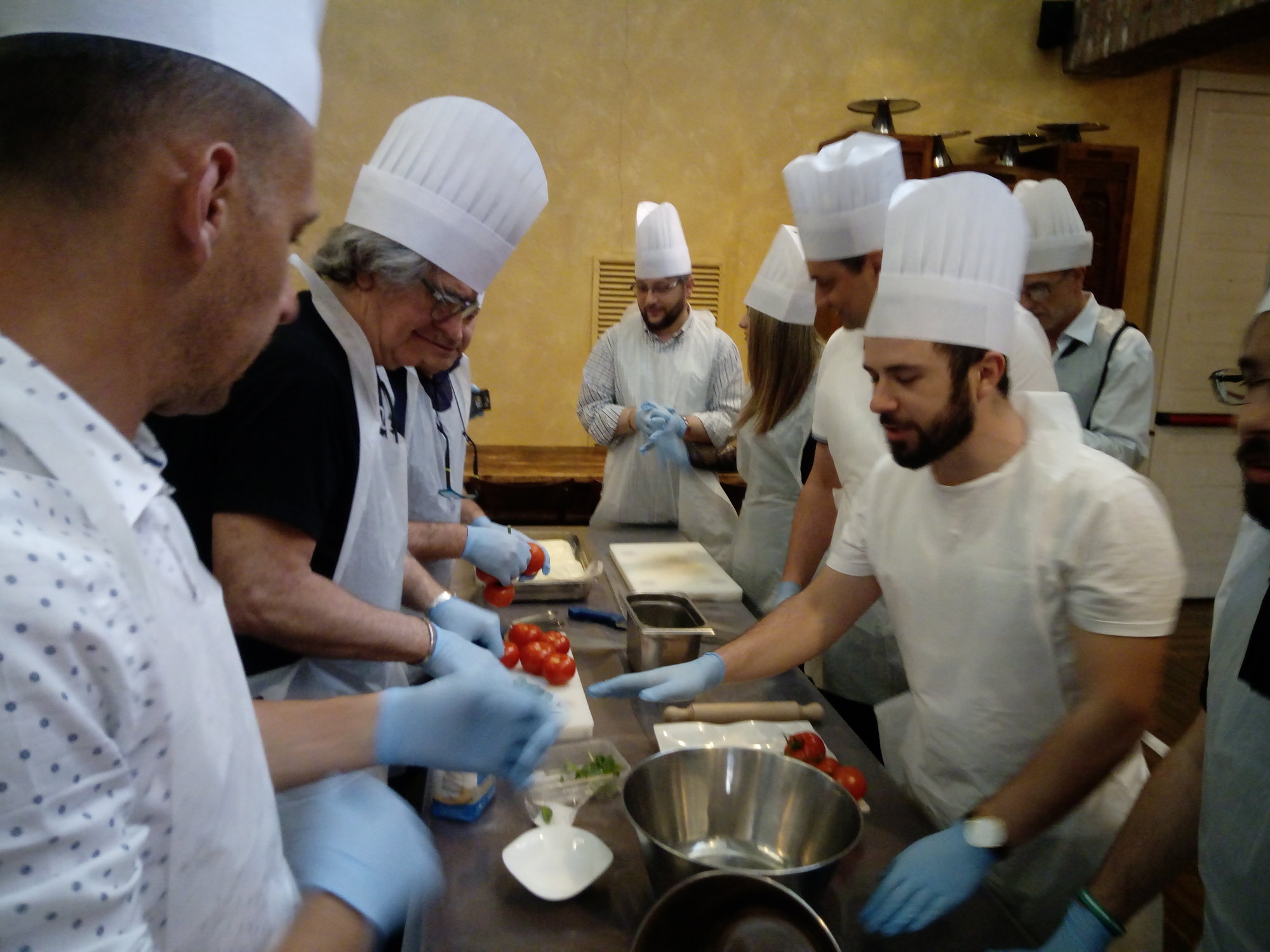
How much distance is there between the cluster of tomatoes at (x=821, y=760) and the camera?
1.43 m

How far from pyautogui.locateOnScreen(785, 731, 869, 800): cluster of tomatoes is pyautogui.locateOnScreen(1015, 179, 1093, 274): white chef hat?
101 inches

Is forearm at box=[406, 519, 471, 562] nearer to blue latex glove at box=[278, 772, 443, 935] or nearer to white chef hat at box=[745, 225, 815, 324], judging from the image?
blue latex glove at box=[278, 772, 443, 935]

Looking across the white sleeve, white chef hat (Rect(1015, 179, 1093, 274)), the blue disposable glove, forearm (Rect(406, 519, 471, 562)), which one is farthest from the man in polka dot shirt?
white chef hat (Rect(1015, 179, 1093, 274))

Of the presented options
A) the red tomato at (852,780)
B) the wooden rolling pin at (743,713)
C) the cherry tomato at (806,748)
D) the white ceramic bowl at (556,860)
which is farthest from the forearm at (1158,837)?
the white ceramic bowl at (556,860)

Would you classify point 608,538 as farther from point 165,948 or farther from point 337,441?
point 165,948

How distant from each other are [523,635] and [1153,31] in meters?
4.50

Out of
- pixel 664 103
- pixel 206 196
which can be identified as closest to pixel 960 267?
pixel 206 196

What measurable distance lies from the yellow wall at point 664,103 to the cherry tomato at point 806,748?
146 inches

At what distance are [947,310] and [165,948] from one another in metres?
1.44

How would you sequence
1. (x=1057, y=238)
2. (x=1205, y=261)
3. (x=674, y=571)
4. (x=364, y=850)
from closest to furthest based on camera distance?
1. (x=364, y=850)
2. (x=674, y=571)
3. (x=1057, y=238)
4. (x=1205, y=261)

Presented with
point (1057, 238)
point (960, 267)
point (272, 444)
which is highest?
point (1057, 238)

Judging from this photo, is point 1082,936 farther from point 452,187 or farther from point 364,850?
point 452,187

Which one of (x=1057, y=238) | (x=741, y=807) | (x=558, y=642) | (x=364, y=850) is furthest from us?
(x=1057, y=238)

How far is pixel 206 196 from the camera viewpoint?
673 millimetres
